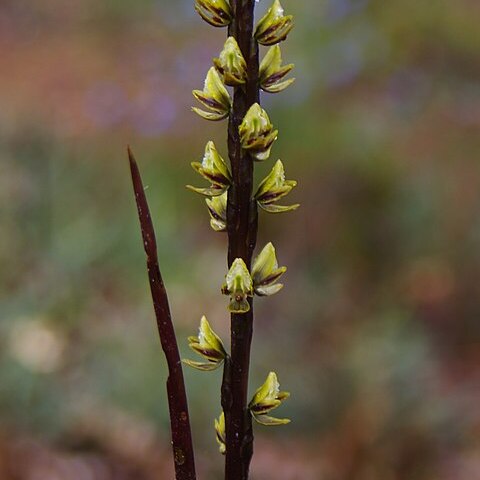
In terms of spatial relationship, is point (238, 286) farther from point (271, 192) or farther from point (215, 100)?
point (215, 100)

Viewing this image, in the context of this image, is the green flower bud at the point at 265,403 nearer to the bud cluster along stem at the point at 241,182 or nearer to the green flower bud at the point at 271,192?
the bud cluster along stem at the point at 241,182

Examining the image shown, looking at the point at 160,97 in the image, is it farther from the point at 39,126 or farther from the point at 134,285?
the point at 134,285

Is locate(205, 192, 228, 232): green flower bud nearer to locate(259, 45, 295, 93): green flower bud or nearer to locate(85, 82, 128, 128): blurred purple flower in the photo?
locate(259, 45, 295, 93): green flower bud

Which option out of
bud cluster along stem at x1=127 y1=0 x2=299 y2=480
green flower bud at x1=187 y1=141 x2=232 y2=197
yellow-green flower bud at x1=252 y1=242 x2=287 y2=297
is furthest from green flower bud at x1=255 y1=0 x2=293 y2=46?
yellow-green flower bud at x1=252 y1=242 x2=287 y2=297

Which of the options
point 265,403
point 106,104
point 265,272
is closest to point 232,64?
point 265,272

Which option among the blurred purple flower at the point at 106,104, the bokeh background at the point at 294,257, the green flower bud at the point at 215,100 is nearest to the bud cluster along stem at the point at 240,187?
the green flower bud at the point at 215,100

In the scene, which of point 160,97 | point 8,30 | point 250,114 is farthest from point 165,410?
point 8,30
